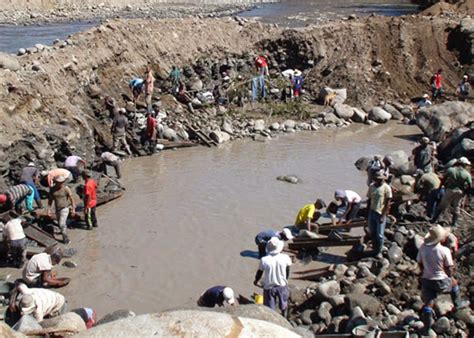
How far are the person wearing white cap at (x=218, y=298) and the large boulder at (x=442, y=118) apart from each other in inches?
541

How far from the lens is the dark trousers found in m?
13.6

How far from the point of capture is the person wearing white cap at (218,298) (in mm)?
8797

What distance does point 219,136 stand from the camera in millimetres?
20578

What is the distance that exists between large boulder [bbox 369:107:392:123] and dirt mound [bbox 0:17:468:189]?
4.35ft

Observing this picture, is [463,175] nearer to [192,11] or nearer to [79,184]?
[79,184]

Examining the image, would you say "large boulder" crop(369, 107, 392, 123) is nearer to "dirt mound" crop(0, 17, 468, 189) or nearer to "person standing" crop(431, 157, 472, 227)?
"dirt mound" crop(0, 17, 468, 189)

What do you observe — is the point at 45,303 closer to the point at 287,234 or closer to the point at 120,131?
the point at 287,234

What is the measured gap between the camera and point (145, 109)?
837 inches

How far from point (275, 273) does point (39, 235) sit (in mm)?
5922

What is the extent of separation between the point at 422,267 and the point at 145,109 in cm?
1376

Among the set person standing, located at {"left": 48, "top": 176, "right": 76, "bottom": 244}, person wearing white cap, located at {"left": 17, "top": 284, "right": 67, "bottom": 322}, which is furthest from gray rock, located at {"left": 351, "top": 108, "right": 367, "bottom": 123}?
person wearing white cap, located at {"left": 17, "top": 284, "right": 67, "bottom": 322}

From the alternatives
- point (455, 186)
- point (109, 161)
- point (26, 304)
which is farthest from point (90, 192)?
point (455, 186)

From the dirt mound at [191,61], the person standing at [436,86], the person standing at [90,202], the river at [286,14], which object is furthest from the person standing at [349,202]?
the river at [286,14]

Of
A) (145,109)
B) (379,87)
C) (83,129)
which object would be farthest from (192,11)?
(83,129)
